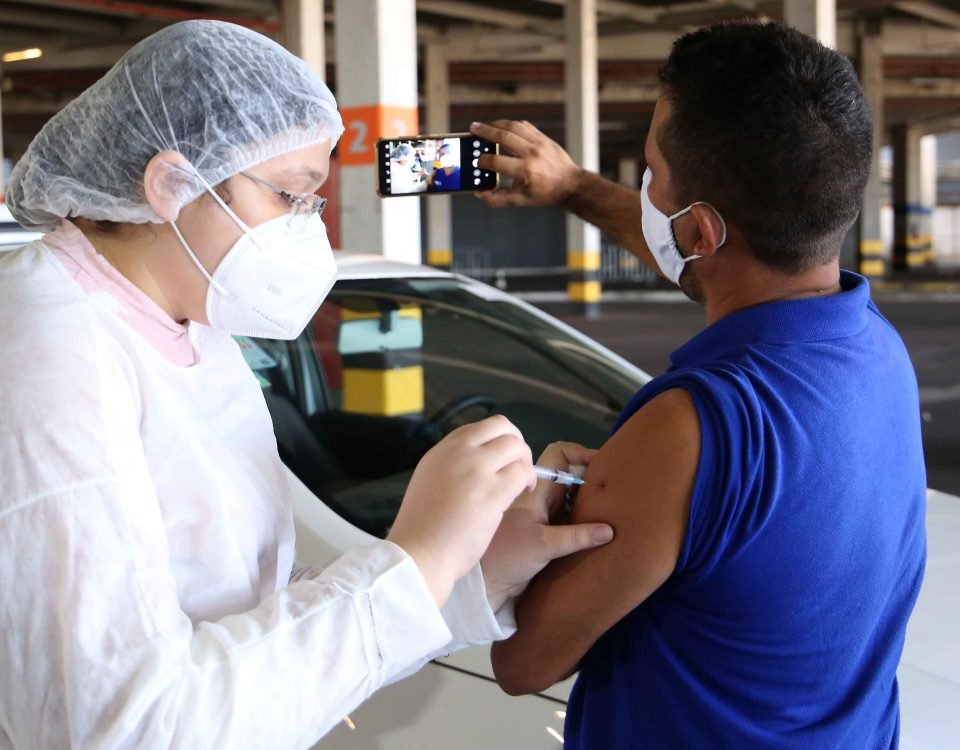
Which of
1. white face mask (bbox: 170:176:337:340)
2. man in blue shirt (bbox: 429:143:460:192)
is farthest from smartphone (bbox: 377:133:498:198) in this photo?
white face mask (bbox: 170:176:337:340)

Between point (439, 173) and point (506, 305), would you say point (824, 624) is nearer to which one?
point (439, 173)

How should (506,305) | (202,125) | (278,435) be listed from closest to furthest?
1. (202,125)
2. (278,435)
3. (506,305)

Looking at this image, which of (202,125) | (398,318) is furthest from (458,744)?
(398,318)

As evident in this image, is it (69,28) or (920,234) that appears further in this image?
(920,234)

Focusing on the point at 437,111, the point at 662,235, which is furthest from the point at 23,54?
the point at 662,235

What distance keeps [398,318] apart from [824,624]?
6.67 ft

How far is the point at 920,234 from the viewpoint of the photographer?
1415 inches

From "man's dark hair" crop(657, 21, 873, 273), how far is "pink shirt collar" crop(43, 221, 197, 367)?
0.61 metres

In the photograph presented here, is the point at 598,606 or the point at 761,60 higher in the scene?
the point at 761,60

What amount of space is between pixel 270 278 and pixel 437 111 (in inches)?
810

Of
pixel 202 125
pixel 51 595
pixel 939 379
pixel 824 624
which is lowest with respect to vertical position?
pixel 939 379

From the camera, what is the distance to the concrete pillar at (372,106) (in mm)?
6832

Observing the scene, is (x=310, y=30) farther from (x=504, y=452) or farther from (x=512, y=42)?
(x=504, y=452)

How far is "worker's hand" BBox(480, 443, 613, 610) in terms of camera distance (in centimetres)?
126
